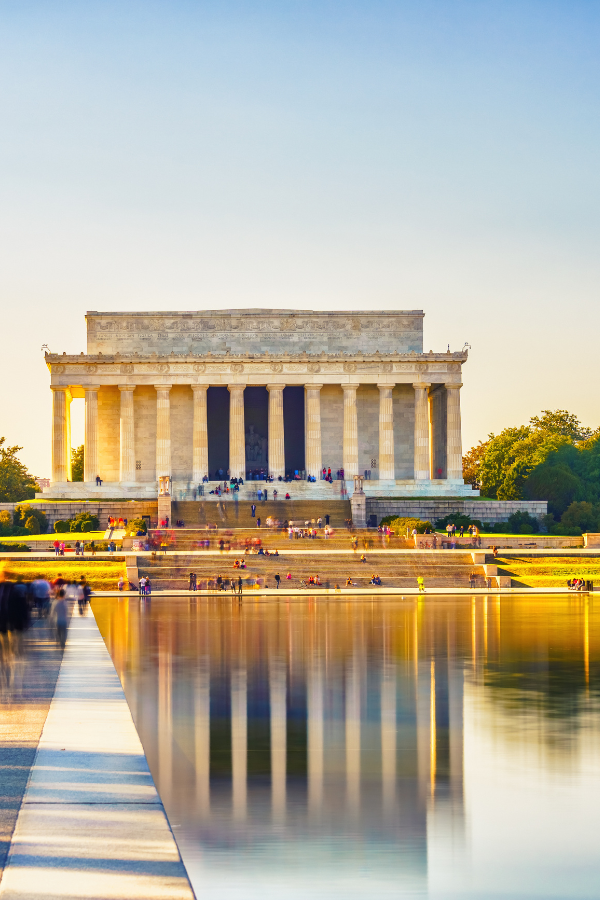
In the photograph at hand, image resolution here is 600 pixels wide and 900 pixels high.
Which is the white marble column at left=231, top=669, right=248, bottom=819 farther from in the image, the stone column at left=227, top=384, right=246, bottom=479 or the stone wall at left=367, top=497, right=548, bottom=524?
the stone column at left=227, top=384, right=246, bottom=479

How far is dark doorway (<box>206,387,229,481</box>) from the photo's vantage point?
324 ft

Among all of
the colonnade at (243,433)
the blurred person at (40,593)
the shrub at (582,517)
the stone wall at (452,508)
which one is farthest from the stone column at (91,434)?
the blurred person at (40,593)

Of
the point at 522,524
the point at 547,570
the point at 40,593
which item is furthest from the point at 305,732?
the point at 522,524

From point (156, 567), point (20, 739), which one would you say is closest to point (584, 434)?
point (156, 567)

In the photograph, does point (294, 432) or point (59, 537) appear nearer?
point (59, 537)

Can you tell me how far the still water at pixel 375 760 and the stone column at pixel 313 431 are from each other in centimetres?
5906

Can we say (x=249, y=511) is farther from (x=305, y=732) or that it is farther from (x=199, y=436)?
(x=305, y=732)

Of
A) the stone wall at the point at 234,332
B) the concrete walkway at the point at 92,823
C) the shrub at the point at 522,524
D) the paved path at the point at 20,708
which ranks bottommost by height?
the paved path at the point at 20,708

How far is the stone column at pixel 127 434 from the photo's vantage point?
90125 mm

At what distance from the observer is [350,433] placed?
90.7 meters

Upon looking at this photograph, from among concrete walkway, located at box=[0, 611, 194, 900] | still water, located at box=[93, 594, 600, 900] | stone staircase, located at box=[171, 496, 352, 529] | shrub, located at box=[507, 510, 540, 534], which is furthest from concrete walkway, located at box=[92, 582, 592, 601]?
concrete walkway, located at box=[0, 611, 194, 900]

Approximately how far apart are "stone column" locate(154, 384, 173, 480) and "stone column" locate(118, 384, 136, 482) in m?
2.05

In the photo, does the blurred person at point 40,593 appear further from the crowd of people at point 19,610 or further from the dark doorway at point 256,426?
the dark doorway at point 256,426

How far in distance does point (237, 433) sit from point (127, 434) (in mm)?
8871
